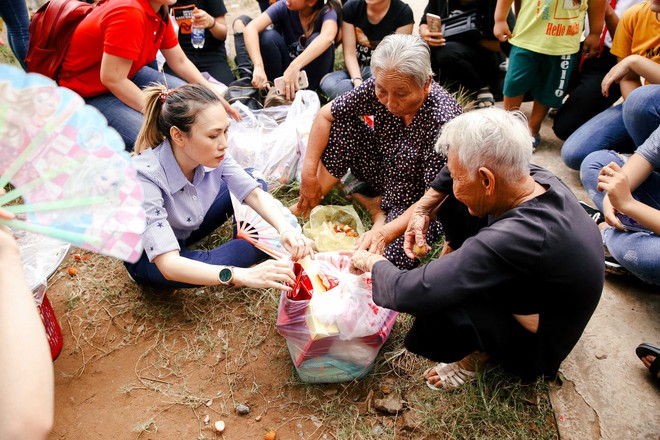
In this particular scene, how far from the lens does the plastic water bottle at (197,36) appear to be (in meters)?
3.92

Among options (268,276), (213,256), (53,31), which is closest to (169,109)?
(213,256)

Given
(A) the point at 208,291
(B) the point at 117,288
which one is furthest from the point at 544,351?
(B) the point at 117,288

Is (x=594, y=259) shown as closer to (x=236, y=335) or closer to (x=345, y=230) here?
(x=345, y=230)

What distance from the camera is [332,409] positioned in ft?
6.60

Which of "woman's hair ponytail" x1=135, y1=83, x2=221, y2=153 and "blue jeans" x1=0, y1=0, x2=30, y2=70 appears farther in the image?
"blue jeans" x1=0, y1=0, x2=30, y2=70

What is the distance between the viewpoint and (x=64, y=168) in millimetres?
1146

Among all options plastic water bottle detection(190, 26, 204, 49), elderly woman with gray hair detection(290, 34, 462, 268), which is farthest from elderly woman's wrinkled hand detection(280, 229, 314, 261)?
plastic water bottle detection(190, 26, 204, 49)

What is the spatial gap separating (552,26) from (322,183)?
177cm

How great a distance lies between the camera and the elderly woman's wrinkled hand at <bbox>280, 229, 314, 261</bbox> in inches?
81.6

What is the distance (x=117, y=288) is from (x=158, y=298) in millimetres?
269

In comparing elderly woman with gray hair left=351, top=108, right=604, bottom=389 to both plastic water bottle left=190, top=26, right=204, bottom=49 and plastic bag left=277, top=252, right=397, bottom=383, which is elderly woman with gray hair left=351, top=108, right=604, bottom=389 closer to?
plastic bag left=277, top=252, right=397, bottom=383

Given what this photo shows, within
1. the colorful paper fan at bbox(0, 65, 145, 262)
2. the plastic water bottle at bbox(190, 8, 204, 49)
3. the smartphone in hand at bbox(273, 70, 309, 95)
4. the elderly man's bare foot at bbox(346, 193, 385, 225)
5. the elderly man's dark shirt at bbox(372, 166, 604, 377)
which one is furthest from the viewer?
the plastic water bottle at bbox(190, 8, 204, 49)

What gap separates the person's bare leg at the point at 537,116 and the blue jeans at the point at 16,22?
3677 millimetres

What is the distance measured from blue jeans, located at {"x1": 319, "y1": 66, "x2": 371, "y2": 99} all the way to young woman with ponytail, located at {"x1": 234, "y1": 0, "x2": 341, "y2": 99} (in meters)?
0.15
